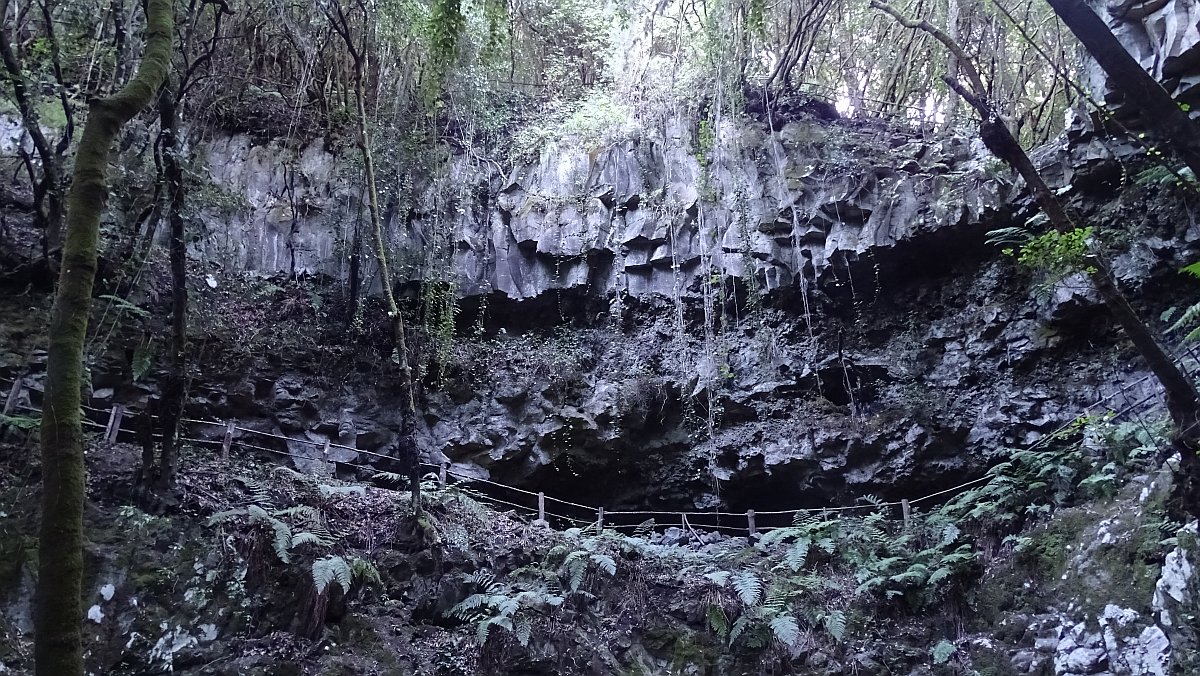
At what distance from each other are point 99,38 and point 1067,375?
12.7 meters

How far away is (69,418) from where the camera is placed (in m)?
2.85

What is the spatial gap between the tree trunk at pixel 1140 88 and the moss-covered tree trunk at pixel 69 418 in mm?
4279

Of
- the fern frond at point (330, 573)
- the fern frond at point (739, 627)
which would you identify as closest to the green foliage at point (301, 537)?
the fern frond at point (330, 573)

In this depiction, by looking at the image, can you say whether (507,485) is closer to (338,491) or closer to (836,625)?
(338,491)

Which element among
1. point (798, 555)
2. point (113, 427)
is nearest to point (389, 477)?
point (113, 427)

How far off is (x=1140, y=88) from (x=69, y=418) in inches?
182

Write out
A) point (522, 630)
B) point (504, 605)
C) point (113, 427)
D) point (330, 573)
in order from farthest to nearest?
1. point (113, 427)
2. point (504, 605)
3. point (522, 630)
4. point (330, 573)

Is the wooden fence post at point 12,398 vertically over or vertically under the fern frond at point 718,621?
over

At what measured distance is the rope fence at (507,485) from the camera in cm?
763

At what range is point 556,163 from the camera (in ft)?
38.7

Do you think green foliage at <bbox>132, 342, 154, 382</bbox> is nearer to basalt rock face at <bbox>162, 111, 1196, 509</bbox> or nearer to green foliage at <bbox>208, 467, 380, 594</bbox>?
basalt rock face at <bbox>162, 111, 1196, 509</bbox>

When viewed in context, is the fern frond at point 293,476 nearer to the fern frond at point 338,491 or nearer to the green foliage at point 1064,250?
the fern frond at point 338,491

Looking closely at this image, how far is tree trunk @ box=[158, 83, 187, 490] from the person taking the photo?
636cm

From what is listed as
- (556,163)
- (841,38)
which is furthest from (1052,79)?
(556,163)
